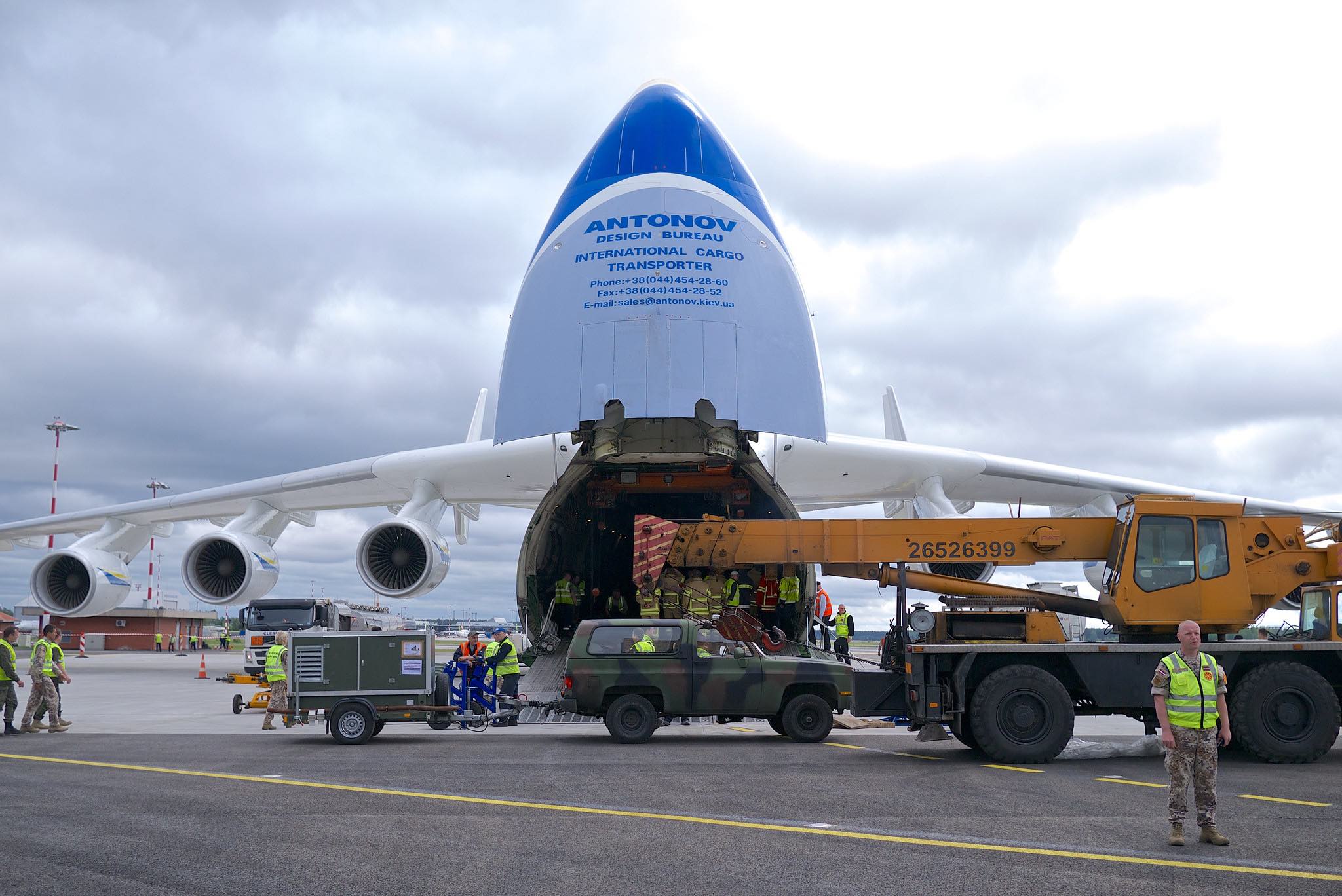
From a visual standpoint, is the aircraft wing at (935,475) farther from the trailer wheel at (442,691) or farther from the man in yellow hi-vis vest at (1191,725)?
the man in yellow hi-vis vest at (1191,725)

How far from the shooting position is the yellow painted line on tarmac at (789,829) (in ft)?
19.5

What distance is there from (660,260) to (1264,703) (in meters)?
9.04

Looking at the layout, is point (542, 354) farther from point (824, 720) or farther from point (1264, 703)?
point (1264, 703)

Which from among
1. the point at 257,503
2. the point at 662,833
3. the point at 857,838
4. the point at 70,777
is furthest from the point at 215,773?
the point at 257,503

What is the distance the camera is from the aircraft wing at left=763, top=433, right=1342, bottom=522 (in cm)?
1952

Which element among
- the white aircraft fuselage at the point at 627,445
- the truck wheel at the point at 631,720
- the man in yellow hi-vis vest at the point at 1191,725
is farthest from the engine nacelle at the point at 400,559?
the man in yellow hi-vis vest at the point at 1191,725

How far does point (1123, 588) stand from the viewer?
10.8 m

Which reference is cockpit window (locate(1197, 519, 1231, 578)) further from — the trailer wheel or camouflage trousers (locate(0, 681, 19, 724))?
camouflage trousers (locate(0, 681, 19, 724))

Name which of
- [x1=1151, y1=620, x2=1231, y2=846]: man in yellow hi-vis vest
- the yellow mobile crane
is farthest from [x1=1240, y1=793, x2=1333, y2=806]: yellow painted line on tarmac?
the yellow mobile crane

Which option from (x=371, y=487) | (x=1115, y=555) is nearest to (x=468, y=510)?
(x=371, y=487)

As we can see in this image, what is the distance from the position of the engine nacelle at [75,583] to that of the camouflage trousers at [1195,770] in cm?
1930

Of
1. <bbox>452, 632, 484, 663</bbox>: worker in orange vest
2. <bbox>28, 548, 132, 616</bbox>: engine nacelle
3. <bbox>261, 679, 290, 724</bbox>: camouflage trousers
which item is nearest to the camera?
<bbox>261, 679, 290, 724</bbox>: camouflage trousers

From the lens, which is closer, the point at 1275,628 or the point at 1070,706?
the point at 1070,706

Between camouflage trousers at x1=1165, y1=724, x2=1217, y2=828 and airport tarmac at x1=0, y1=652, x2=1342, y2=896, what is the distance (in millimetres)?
236
